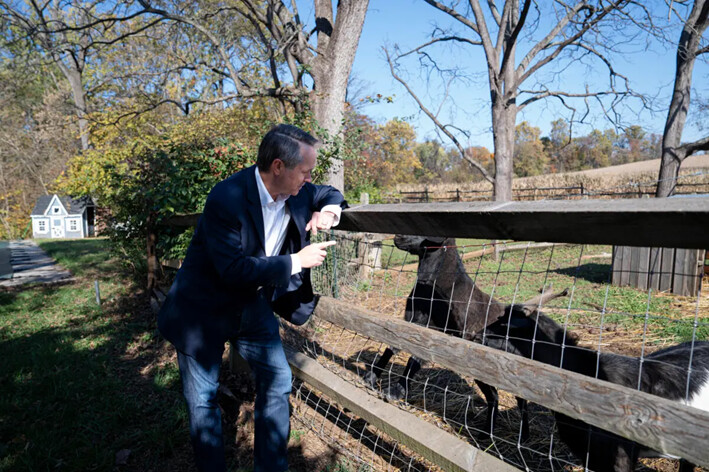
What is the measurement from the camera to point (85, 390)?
12.6 feet

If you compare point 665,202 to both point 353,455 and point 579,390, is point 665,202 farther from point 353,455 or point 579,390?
point 353,455

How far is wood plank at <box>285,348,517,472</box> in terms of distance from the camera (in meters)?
1.86

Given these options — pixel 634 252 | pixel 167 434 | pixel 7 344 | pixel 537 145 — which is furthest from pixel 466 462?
pixel 537 145

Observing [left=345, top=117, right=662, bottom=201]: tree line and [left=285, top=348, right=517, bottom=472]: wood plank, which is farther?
[left=345, top=117, right=662, bottom=201]: tree line

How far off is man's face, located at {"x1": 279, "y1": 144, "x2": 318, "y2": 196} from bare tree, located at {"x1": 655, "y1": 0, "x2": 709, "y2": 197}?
932 cm

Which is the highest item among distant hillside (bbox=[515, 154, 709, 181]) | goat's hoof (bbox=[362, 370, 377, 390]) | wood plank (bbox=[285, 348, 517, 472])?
distant hillside (bbox=[515, 154, 709, 181])

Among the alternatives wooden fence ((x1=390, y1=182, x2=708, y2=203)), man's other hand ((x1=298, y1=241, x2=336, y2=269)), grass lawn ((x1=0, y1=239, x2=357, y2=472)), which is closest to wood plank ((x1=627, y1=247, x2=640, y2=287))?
wooden fence ((x1=390, y1=182, x2=708, y2=203))

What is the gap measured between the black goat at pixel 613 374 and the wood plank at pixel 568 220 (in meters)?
0.67

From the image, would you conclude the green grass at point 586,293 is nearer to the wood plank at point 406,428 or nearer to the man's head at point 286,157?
the wood plank at point 406,428

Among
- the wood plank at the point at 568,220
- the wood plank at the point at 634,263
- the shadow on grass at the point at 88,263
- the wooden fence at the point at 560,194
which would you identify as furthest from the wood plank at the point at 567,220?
the wooden fence at the point at 560,194

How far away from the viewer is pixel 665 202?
4.11 ft

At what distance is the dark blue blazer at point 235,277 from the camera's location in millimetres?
1938

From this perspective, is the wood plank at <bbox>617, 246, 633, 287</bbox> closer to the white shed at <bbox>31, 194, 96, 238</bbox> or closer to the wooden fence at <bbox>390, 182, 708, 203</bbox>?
the wooden fence at <bbox>390, 182, 708, 203</bbox>

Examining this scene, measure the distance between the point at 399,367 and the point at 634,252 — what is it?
544 centimetres
